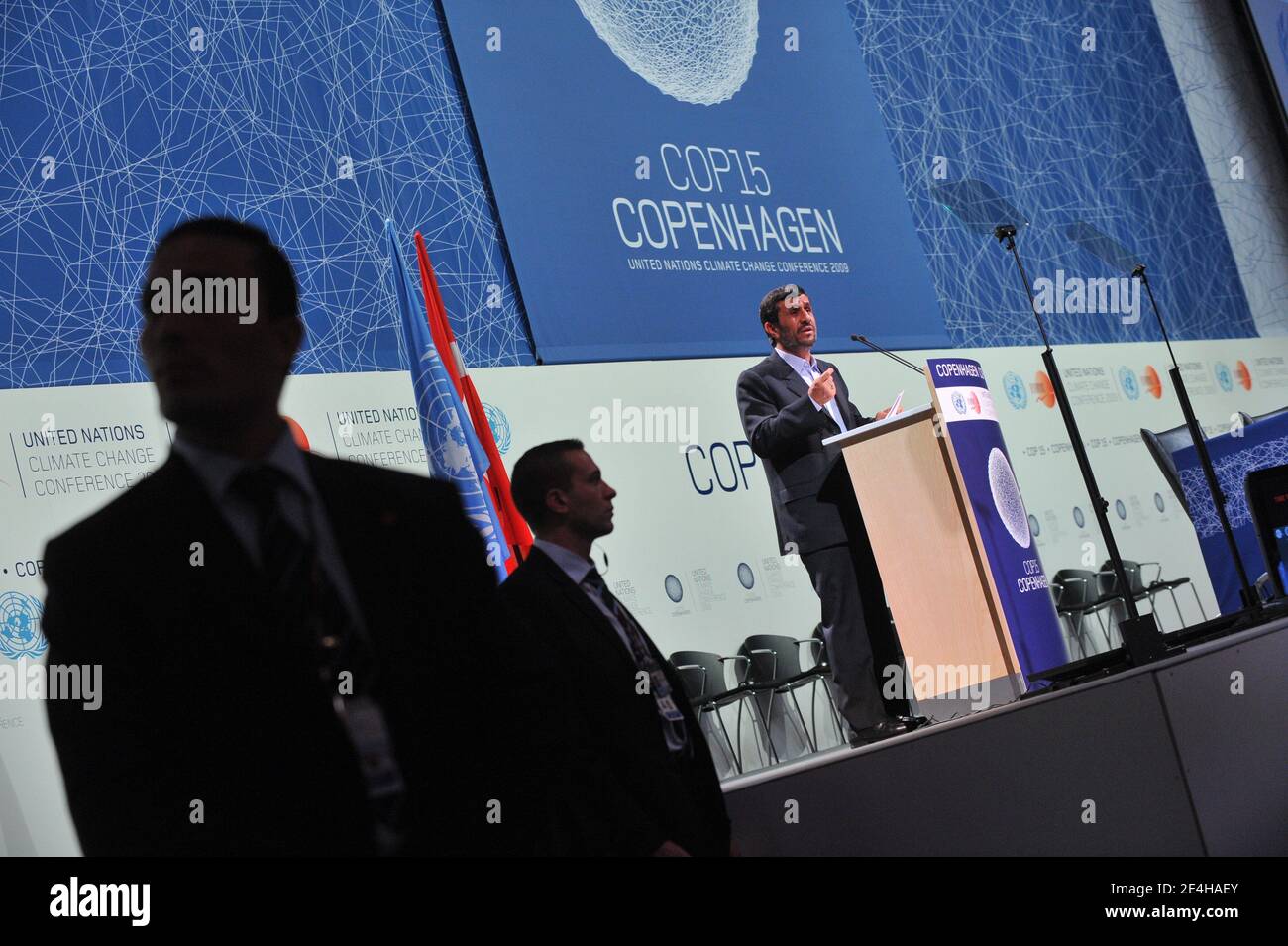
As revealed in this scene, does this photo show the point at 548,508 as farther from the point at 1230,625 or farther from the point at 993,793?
the point at 1230,625

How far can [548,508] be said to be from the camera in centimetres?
275

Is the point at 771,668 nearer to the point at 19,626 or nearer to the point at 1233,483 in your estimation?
the point at 1233,483

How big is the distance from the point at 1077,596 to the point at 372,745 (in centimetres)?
645

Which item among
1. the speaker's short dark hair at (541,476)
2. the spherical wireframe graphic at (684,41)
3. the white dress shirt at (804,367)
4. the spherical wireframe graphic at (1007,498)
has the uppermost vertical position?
the spherical wireframe graphic at (684,41)

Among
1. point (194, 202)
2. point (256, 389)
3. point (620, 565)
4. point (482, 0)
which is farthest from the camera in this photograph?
point (482, 0)

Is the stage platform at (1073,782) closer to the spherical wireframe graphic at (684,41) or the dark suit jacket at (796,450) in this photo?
the dark suit jacket at (796,450)

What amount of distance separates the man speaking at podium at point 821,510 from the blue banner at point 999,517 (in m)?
0.58

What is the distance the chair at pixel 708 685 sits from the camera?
6047 millimetres

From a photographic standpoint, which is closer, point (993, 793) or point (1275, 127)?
point (993, 793)

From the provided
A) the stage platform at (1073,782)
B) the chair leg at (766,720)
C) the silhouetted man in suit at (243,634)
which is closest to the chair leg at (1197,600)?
the chair leg at (766,720)

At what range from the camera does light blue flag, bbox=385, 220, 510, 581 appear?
454 cm

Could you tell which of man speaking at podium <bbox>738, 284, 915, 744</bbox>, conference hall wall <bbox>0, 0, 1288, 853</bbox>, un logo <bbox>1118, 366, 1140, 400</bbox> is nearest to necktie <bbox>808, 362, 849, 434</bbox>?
man speaking at podium <bbox>738, 284, 915, 744</bbox>

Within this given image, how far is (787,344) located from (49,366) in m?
2.77
